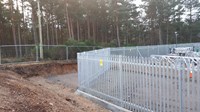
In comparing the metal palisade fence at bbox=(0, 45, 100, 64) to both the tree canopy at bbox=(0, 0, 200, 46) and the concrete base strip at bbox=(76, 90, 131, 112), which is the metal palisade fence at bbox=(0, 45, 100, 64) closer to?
the tree canopy at bbox=(0, 0, 200, 46)

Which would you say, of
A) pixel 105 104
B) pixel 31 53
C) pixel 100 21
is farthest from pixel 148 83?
pixel 100 21

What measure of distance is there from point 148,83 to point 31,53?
12915mm

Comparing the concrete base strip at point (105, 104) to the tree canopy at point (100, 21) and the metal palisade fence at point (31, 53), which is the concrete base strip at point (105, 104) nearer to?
the metal palisade fence at point (31, 53)

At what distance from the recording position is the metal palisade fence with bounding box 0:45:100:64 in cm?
1432

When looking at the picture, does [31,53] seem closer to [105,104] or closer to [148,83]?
[105,104]

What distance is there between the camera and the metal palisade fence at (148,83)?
12.2 feet

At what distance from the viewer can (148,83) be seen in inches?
185

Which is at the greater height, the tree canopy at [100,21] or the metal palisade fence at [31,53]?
the tree canopy at [100,21]

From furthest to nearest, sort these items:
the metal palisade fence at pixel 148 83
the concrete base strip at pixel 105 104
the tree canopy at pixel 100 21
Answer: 1. the tree canopy at pixel 100 21
2. the concrete base strip at pixel 105 104
3. the metal palisade fence at pixel 148 83

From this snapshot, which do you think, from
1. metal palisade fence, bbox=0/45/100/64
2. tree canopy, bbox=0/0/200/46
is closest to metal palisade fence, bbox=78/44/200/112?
metal palisade fence, bbox=0/45/100/64

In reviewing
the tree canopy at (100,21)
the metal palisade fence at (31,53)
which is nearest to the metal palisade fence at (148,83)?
the metal palisade fence at (31,53)

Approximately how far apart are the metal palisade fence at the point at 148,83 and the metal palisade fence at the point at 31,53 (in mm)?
9286

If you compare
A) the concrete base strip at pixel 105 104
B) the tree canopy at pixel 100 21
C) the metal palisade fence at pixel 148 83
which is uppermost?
the tree canopy at pixel 100 21

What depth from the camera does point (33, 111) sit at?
3.76 metres
